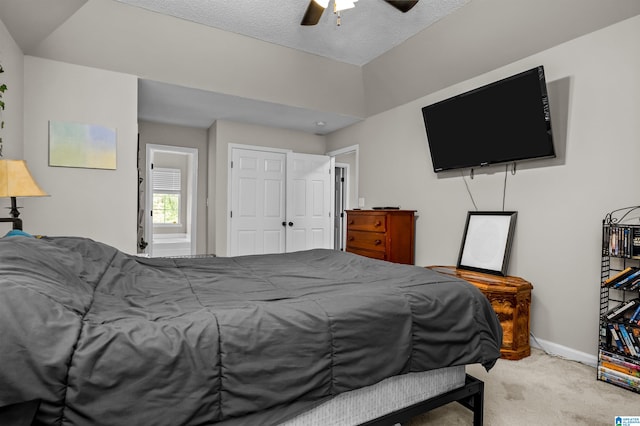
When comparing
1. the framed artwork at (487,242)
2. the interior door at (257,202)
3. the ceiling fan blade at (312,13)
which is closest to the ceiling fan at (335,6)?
the ceiling fan blade at (312,13)

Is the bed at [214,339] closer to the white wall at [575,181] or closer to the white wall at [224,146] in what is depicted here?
the white wall at [575,181]

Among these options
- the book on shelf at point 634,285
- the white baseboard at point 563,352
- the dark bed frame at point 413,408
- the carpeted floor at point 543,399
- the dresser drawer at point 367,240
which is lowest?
the carpeted floor at point 543,399

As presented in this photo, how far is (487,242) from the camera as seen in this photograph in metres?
3.32

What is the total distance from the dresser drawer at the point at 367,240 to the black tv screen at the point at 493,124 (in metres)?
1.00

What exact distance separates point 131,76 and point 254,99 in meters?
1.30

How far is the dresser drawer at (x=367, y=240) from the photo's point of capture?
4062 mm

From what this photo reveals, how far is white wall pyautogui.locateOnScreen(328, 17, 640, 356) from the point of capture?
98.6 inches

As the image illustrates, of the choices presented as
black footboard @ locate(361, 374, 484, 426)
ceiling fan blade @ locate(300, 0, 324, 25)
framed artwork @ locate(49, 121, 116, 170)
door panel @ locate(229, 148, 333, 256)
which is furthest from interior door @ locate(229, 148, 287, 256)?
black footboard @ locate(361, 374, 484, 426)

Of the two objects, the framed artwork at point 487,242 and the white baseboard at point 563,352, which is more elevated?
the framed artwork at point 487,242

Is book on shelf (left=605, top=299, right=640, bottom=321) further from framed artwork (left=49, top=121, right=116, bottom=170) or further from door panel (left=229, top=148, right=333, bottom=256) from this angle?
framed artwork (left=49, top=121, right=116, bottom=170)

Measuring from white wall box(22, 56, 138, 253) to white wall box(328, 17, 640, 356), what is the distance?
3.58 metres

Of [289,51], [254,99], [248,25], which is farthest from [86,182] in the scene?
[289,51]

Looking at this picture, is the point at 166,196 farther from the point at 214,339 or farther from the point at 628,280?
the point at 628,280

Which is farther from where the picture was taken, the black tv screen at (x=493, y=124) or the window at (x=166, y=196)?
the window at (x=166, y=196)
